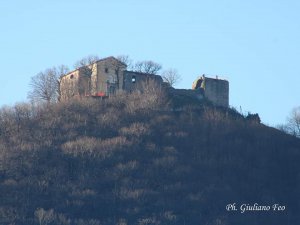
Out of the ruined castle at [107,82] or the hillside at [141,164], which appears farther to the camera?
the ruined castle at [107,82]

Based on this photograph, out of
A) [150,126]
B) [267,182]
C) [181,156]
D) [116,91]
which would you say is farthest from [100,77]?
[267,182]

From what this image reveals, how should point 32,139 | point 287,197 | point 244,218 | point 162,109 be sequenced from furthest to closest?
1. point 162,109
2. point 32,139
3. point 287,197
4. point 244,218

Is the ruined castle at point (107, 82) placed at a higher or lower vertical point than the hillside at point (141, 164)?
higher

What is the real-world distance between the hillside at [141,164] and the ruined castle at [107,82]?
1.65 metres

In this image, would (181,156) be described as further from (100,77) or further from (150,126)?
(100,77)

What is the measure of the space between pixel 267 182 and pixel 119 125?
448 inches

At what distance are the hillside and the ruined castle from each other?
5.41ft

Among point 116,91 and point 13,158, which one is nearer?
point 13,158

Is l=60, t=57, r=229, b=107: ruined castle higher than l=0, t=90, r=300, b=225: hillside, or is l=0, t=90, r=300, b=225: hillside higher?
l=60, t=57, r=229, b=107: ruined castle

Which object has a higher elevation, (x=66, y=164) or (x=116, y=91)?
(x=116, y=91)

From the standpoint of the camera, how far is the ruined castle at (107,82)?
74188mm

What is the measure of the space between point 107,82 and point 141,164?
11.7m

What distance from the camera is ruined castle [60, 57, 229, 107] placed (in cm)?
7419

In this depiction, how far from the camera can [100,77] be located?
7431cm
